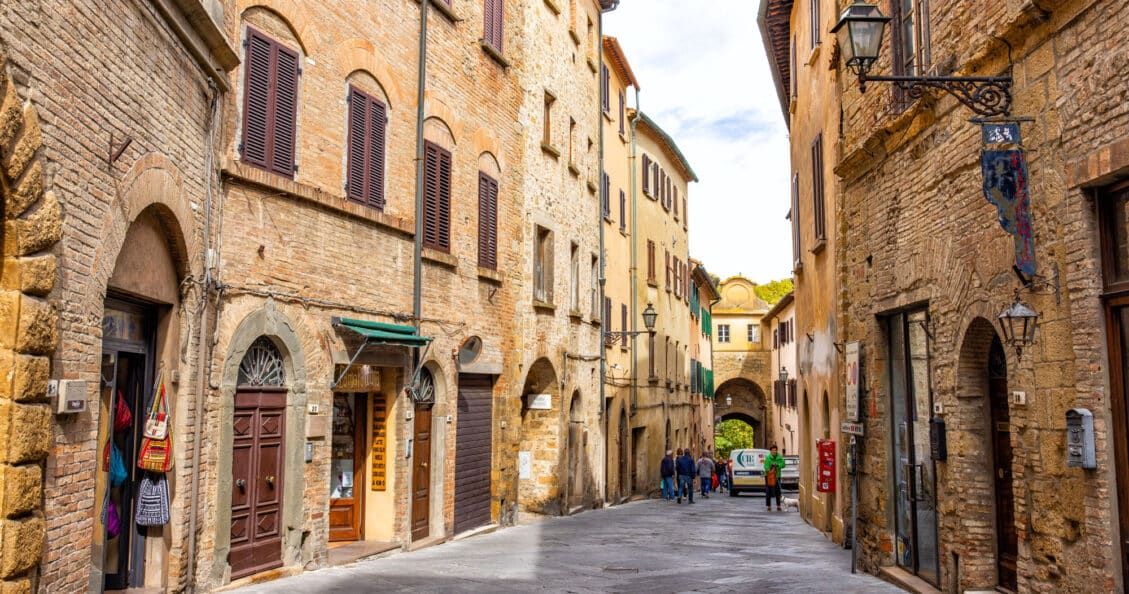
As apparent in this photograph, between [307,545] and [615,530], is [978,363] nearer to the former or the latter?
[307,545]

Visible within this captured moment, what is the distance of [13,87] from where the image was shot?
5652 millimetres

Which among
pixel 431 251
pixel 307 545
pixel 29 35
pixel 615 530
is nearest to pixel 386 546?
pixel 307 545

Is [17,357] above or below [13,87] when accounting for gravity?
below

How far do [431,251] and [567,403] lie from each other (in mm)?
7440

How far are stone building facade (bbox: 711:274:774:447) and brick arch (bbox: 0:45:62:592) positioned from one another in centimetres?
5422

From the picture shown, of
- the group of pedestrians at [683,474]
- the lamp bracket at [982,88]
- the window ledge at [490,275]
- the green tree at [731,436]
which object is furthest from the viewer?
the green tree at [731,436]

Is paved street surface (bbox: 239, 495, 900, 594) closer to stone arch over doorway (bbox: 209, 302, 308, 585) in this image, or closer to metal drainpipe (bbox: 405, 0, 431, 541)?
stone arch over doorway (bbox: 209, 302, 308, 585)

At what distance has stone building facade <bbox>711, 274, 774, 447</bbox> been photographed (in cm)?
5947

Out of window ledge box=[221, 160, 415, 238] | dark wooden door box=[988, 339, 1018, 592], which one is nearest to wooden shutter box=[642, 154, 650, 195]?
window ledge box=[221, 160, 415, 238]

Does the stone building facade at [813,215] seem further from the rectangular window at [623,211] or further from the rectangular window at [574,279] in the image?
the rectangular window at [623,211]

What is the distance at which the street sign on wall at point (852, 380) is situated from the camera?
40.4 feet

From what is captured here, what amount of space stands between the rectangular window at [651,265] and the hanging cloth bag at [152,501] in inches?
961

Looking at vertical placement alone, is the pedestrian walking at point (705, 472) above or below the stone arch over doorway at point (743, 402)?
below

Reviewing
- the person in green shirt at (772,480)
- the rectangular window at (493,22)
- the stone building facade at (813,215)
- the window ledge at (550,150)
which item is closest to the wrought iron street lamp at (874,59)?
the stone building facade at (813,215)
